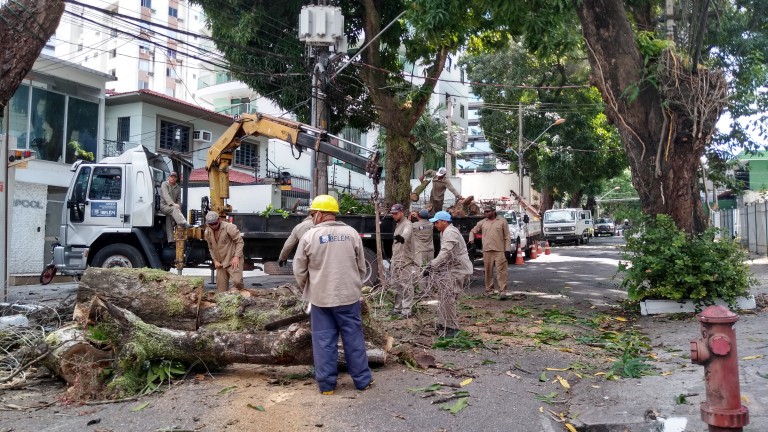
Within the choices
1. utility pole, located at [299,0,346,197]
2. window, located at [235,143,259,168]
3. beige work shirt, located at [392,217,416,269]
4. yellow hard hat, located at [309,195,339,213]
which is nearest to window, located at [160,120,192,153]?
window, located at [235,143,259,168]

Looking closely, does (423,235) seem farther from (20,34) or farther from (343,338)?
(20,34)

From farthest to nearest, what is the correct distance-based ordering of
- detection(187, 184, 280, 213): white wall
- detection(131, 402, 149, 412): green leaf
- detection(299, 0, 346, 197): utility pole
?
detection(187, 184, 280, 213): white wall → detection(299, 0, 346, 197): utility pole → detection(131, 402, 149, 412): green leaf

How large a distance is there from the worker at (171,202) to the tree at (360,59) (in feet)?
15.3

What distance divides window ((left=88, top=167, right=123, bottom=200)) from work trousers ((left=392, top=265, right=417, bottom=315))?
253 inches

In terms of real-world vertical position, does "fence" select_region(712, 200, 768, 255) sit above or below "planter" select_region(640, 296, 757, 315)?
above

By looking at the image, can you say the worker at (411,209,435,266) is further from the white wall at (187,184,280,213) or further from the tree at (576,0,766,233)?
the white wall at (187,184,280,213)

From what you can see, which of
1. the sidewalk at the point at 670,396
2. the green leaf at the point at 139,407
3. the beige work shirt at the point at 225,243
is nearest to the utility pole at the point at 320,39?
the beige work shirt at the point at 225,243

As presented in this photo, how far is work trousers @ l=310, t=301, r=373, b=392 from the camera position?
5633mm

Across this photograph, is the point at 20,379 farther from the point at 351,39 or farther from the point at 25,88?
the point at 25,88

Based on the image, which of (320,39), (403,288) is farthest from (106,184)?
(403,288)

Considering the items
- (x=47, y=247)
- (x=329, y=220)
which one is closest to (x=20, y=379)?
(x=329, y=220)

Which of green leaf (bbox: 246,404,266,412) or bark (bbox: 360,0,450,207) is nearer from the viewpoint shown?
green leaf (bbox: 246,404,266,412)

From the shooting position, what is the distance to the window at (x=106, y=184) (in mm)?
12773

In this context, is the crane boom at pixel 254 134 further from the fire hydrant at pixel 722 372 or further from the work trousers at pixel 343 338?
the fire hydrant at pixel 722 372
